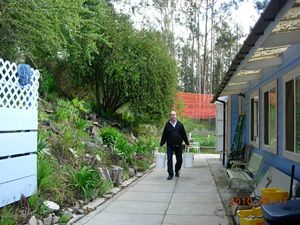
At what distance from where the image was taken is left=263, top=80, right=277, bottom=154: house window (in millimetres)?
6066

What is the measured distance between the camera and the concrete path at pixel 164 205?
195 inches

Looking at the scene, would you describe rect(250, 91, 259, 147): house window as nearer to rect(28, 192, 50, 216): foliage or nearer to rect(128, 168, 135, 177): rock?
rect(128, 168, 135, 177): rock

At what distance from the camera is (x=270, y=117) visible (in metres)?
6.57

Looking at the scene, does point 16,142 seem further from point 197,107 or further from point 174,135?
point 197,107

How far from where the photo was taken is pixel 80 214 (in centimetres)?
515

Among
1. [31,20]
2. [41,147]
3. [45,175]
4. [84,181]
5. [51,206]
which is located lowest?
[51,206]

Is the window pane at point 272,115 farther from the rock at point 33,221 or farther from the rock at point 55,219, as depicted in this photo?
the rock at point 33,221

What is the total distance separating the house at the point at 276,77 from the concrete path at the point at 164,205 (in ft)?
4.52

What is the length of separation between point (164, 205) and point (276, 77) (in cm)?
309

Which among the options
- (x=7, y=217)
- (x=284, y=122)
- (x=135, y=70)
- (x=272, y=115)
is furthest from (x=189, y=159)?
(x=7, y=217)

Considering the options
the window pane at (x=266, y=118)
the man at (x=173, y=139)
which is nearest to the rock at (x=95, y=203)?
the man at (x=173, y=139)

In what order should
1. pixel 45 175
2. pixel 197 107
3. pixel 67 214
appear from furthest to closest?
1. pixel 197 107
2. pixel 45 175
3. pixel 67 214

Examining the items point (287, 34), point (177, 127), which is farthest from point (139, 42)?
point (287, 34)

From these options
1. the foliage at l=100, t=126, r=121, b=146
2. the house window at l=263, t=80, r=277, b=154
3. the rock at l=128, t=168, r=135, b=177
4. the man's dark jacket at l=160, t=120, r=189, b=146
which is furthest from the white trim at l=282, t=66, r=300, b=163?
the foliage at l=100, t=126, r=121, b=146
